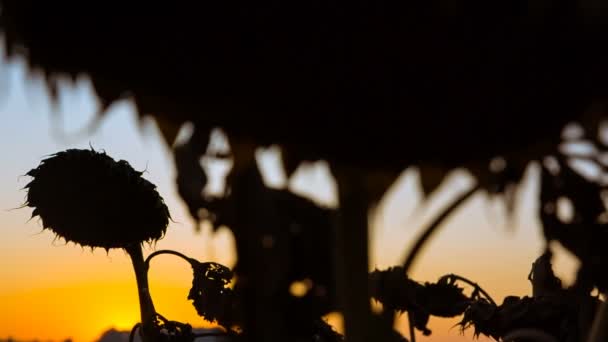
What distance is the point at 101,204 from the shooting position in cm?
888

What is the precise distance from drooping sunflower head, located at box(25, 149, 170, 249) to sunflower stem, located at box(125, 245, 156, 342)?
0.35ft

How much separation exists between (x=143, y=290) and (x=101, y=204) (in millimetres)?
842

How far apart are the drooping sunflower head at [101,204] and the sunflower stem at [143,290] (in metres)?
0.11

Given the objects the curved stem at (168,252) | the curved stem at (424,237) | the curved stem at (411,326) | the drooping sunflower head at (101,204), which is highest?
the drooping sunflower head at (101,204)

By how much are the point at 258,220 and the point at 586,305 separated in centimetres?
266

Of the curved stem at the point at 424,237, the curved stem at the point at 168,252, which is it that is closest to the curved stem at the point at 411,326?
the curved stem at the point at 168,252

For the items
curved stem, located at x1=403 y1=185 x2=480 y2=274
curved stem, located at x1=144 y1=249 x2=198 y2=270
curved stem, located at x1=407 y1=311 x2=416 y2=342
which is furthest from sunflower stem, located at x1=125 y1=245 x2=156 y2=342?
curved stem, located at x1=403 y1=185 x2=480 y2=274

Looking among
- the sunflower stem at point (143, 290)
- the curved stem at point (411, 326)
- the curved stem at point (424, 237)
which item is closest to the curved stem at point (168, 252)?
the sunflower stem at point (143, 290)

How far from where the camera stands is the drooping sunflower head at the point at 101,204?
9.03 m

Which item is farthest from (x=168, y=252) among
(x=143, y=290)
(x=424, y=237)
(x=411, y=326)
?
(x=424, y=237)

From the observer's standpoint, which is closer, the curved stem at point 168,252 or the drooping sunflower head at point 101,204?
the curved stem at point 168,252

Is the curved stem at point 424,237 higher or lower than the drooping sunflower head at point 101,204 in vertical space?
lower

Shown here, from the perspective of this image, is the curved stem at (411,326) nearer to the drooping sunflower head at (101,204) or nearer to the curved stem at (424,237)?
the drooping sunflower head at (101,204)

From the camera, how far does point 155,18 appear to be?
130 inches
